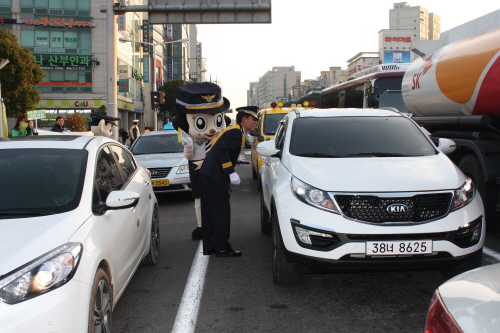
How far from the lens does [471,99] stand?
23.1ft

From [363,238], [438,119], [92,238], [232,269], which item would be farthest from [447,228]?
[438,119]

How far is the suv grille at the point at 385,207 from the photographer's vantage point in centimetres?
411

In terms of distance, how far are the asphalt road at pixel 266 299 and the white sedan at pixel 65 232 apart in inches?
13.8

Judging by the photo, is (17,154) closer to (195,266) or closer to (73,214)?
(73,214)

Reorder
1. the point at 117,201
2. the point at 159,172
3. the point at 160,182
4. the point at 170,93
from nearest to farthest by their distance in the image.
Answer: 1. the point at 117,201
2. the point at 160,182
3. the point at 159,172
4. the point at 170,93

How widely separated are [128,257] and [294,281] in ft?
4.92

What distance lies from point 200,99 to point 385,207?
335 centimetres

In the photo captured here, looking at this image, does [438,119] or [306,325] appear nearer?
[306,325]

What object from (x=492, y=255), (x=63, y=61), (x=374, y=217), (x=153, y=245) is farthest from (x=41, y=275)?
(x=63, y=61)

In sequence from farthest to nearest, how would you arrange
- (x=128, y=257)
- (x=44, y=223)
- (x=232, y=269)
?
(x=232, y=269)
(x=128, y=257)
(x=44, y=223)

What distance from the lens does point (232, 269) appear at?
5520mm

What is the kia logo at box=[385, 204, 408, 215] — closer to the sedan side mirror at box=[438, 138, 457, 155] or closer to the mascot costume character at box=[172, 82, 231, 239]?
the sedan side mirror at box=[438, 138, 457, 155]

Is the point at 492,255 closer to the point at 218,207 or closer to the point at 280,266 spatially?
the point at 280,266

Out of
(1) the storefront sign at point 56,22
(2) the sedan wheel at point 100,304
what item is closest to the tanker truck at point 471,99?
(2) the sedan wheel at point 100,304
